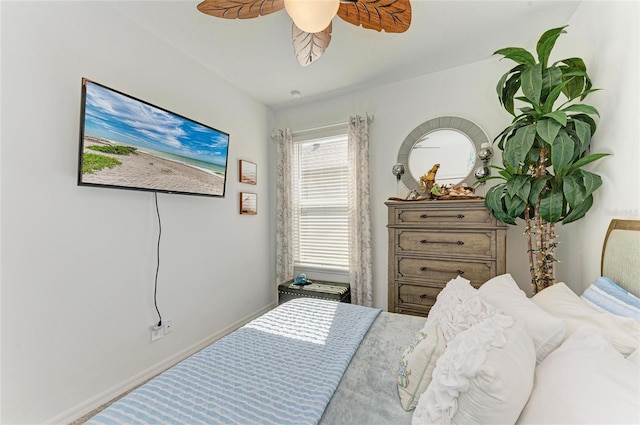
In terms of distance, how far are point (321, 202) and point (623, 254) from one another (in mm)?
2569

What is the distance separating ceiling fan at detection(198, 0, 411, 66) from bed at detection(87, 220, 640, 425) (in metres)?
1.53

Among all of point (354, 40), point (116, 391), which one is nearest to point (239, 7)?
point (354, 40)

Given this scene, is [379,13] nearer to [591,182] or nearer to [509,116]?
[591,182]

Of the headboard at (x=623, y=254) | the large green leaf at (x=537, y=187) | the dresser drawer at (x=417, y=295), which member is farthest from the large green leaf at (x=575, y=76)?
the dresser drawer at (x=417, y=295)

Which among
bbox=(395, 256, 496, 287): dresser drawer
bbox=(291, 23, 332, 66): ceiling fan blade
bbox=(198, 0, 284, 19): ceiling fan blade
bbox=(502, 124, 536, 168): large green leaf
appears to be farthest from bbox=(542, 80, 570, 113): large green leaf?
bbox=(198, 0, 284, 19): ceiling fan blade

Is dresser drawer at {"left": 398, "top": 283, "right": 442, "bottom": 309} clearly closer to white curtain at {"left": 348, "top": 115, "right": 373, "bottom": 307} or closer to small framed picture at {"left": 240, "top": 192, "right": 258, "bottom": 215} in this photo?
white curtain at {"left": 348, "top": 115, "right": 373, "bottom": 307}

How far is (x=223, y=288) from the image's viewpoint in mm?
2801

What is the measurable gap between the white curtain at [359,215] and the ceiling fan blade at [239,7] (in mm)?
1690

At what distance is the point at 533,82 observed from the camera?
5.04 feet

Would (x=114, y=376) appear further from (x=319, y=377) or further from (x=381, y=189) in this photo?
(x=381, y=189)

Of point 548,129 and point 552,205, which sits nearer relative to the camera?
point 548,129

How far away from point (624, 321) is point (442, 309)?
22.6 inches

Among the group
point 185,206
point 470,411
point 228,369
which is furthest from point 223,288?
point 470,411

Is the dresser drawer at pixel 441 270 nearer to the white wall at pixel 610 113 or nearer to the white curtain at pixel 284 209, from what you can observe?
the white wall at pixel 610 113
